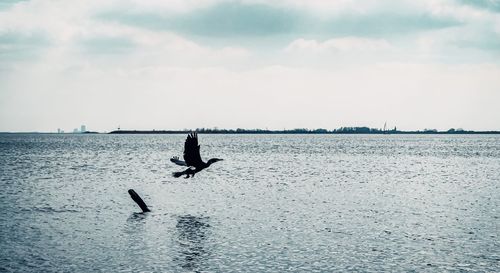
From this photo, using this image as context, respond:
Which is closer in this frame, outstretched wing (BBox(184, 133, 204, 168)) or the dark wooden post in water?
outstretched wing (BBox(184, 133, 204, 168))

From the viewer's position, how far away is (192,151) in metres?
23.1

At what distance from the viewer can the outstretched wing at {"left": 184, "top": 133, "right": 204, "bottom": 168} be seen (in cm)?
2303

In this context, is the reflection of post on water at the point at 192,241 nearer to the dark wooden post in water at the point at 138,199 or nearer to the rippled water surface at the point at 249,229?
the rippled water surface at the point at 249,229

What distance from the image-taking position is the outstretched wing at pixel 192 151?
23031 mm

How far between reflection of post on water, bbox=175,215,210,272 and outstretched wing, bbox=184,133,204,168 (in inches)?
121

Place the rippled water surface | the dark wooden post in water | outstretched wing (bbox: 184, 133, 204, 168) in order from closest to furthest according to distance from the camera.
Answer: the rippled water surface → outstretched wing (bbox: 184, 133, 204, 168) → the dark wooden post in water

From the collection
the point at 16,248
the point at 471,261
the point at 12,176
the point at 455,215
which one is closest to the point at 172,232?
the point at 16,248

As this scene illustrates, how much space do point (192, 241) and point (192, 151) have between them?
3.75m

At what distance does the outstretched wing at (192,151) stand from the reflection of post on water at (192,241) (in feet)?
10.1

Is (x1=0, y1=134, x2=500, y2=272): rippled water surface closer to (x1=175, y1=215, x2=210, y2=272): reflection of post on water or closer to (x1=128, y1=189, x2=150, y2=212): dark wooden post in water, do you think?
(x1=175, y1=215, x2=210, y2=272): reflection of post on water

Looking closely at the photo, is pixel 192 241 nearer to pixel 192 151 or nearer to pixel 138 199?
pixel 192 151

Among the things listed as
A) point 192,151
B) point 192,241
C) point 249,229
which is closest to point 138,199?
point 249,229

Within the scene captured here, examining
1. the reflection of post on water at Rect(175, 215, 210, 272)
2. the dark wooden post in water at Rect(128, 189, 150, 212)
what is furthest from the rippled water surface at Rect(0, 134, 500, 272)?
the dark wooden post in water at Rect(128, 189, 150, 212)

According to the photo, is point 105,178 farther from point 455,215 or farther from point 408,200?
point 455,215
